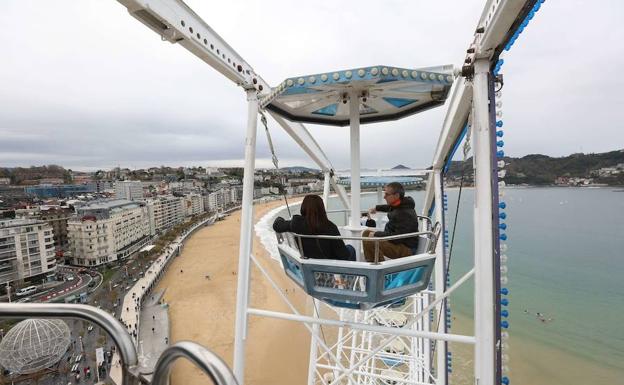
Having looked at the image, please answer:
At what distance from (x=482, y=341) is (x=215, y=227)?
183ft

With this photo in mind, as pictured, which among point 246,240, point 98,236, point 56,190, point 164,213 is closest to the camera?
point 246,240

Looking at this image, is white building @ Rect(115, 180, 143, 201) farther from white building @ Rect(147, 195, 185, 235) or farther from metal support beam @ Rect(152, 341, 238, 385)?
metal support beam @ Rect(152, 341, 238, 385)

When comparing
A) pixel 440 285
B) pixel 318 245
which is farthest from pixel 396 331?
pixel 440 285

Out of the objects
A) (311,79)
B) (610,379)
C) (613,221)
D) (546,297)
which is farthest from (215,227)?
(613,221)

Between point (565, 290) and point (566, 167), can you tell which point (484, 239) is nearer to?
point (565, 290)

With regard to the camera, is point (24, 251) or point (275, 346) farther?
point (24, 251)

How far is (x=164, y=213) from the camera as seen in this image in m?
55.2

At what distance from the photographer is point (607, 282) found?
963 inches

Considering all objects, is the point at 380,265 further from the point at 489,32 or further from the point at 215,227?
the point at 215,227

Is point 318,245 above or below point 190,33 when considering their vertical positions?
below

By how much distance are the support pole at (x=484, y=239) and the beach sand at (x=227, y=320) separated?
14.9 ft

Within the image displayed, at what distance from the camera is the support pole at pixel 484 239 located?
8.17 ft

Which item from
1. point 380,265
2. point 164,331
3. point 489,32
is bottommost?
point 164,331

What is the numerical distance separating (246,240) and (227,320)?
16.2 m
